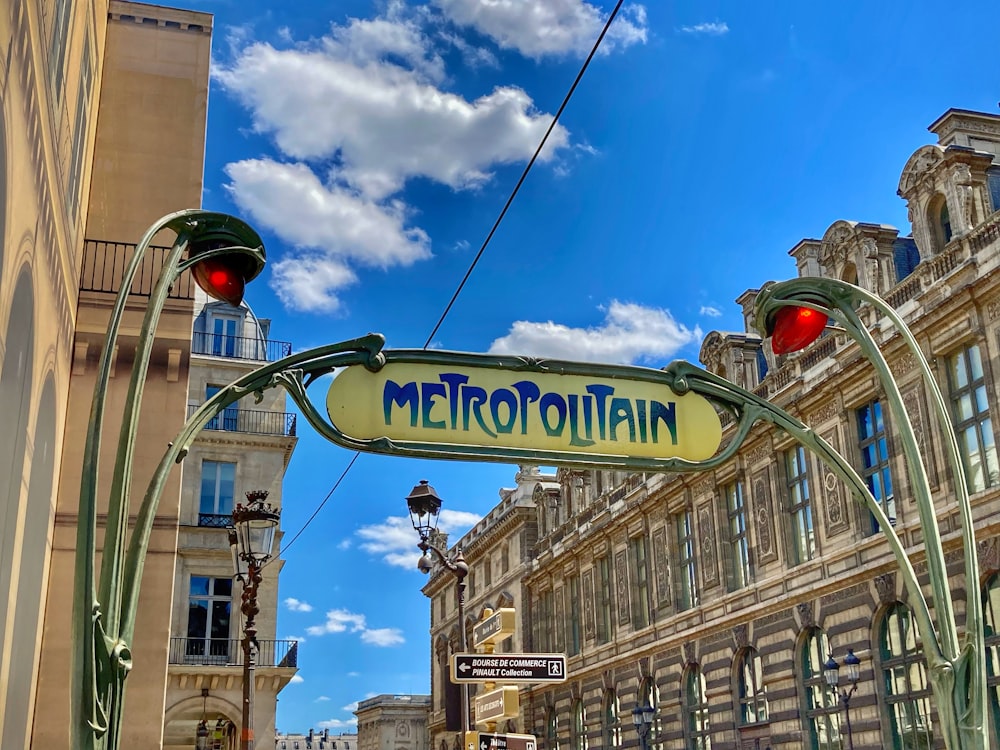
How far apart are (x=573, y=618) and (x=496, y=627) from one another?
110 feet

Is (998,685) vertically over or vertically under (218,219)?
under

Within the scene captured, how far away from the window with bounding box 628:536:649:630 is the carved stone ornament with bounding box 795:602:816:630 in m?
10.4

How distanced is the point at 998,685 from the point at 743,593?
9.82 m

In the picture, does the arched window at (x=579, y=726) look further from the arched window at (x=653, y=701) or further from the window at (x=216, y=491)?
the window at (x=216, y=491)

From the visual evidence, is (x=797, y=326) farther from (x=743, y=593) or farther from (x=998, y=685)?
(x=743, y=593)

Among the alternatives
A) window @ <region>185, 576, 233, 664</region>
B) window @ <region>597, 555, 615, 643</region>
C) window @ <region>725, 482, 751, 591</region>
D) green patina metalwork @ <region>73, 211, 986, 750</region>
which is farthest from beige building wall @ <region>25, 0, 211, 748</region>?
window @ <region>597, 555, 615, 643</region>

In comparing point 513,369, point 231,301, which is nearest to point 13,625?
point 231,301

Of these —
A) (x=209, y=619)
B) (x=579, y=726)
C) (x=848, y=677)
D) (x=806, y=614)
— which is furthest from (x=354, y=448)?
(x=579, y=726)

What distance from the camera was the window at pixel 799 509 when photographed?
28391 millimetres

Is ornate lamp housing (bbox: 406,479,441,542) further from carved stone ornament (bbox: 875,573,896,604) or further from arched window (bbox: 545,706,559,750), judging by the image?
arched window (bbox: 545,706,559,750)

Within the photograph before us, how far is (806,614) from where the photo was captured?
27.6 m

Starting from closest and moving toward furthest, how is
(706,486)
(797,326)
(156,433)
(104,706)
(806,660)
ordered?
1. (104,706)
2. (797,326)
3. (156,433)
4. (806,660)
5. (706,486)

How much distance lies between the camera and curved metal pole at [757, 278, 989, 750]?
6609 millimetres

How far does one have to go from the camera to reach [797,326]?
25.6 ft
